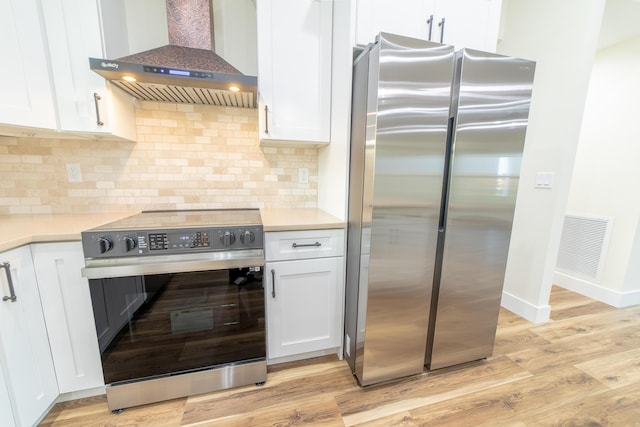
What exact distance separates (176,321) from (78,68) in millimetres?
1397

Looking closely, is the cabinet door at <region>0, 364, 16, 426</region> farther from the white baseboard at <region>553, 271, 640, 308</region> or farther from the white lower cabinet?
the white baseboard at <region>553, 271, 640, 308</region>

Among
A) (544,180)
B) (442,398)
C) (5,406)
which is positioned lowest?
(442,398)

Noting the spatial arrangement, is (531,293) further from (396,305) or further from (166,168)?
(166,168)

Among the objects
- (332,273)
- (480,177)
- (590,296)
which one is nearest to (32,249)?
(332,273)

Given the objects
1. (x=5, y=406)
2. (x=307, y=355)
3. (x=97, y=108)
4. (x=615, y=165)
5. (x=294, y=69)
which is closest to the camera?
(x=5, y=406)

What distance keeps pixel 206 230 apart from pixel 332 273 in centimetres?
75

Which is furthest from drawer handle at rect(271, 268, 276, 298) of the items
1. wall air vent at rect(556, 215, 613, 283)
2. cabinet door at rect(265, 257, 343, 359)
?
wall air vent at rect(556, 215, 613, 283)

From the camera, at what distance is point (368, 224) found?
4.14 ft

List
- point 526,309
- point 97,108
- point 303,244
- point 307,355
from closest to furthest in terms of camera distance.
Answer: point 97,108
point 303,244
point 307,355
point 526,309

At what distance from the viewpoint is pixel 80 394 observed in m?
1.34

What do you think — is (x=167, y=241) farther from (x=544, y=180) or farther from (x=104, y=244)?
(x=544, y=180)

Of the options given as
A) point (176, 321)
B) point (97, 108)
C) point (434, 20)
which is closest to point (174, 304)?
point (176, 321)

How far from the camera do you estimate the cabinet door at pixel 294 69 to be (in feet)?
4.89

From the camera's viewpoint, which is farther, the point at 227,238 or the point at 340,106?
the point at 340,106
